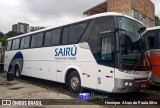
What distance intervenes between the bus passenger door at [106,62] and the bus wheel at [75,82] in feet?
4.69

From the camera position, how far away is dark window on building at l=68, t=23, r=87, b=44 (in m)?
8.60

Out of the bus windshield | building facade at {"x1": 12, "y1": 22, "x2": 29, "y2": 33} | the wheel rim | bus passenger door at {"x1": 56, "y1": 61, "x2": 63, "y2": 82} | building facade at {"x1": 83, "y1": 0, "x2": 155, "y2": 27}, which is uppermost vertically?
building facade at {"x1": 12, "y1": 22, "x2": 29, "y2": 33}

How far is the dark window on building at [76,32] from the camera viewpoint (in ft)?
28.2

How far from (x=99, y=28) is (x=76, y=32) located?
1580 mm

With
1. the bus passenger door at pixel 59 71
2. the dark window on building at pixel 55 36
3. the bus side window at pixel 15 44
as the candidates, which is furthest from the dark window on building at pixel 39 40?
the bus side window at pixel 15 44

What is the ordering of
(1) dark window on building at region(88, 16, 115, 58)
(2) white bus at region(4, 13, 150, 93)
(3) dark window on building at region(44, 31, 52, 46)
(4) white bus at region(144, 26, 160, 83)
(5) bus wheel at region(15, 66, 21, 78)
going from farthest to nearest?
(5) bus wheel at region(15, 66, 21, 78) < (3) dark window on building at region(44, 31, 52, 46) < (4) white bus at region(144, 26, 160, 83) < (1) dark window on building at region(88, 16, 115, 58) < (2) white bus at region(4, 13, 150, 93)

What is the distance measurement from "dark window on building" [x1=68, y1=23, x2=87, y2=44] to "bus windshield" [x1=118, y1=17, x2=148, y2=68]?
192cm

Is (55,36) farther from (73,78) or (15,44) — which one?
(15,44)

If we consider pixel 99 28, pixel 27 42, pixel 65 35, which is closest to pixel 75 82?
pixel 65 35

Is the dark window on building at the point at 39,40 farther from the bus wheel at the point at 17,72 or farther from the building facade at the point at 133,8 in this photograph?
the building facade at the point at 133,8

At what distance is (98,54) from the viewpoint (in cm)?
745

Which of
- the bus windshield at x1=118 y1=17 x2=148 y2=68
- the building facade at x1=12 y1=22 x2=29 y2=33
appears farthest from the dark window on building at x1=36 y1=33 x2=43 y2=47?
the building facade at x1=12 y1=22 x2=29 y2=33

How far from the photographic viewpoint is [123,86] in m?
6.62

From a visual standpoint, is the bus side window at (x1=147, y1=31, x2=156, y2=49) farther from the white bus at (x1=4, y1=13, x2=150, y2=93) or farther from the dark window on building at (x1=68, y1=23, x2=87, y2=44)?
the dark window on building at (x1=68, y1=23, x2=87, y2=44)
